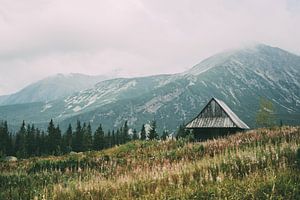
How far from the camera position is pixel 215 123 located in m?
46.0

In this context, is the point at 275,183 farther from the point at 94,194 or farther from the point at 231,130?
the point at 231,130

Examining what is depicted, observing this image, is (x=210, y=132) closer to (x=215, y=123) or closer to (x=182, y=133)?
(x=215, y=123)

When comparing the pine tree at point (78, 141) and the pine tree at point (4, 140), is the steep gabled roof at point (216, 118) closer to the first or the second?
the pine tree at point (78, 141)

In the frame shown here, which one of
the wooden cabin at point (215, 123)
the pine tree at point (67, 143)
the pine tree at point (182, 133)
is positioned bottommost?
→ the pine tree at point (67, 143)

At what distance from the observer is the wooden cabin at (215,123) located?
149 feet

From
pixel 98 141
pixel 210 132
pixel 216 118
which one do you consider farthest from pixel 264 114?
pixel 210 132

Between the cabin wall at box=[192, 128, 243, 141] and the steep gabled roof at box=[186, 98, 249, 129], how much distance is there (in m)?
1.00

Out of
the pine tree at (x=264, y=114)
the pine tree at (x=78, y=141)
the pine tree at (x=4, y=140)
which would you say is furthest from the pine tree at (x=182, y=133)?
the pine tree at (x=4, y=140)

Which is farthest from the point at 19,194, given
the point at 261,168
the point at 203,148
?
the point at 203,148

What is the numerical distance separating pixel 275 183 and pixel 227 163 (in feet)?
10.2

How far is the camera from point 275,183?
8539mm

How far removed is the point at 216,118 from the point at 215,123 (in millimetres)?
1056

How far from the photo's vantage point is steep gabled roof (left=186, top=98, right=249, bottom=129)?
1785 inches

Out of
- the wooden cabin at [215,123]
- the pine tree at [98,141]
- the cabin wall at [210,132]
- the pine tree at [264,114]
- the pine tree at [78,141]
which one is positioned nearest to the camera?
the wooden cabin at [215,123]
